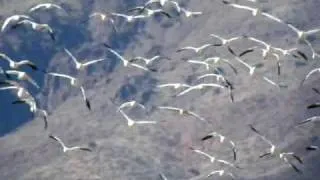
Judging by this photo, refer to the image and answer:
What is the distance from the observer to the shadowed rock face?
70.4 ft

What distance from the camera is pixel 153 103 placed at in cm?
2838

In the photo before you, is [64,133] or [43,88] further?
[43,88]

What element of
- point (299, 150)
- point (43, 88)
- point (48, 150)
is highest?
point (299, 150)

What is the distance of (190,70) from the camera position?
2866 centimetres

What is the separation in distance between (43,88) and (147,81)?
701 cm

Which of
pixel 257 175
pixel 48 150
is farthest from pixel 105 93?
pixel 257 175

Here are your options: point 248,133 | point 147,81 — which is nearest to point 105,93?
point 147,81

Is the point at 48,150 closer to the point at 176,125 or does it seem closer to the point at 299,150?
the point at 176,125

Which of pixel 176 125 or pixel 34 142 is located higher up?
pixel 176 125

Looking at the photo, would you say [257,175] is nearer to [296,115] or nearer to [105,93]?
[296,115]

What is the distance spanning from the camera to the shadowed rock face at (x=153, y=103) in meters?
21.5

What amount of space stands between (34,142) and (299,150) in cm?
1292

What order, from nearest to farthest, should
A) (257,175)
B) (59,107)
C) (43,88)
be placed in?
(257,175) → (59,107) → (43,88)

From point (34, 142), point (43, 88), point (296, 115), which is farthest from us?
point (43, 88)
